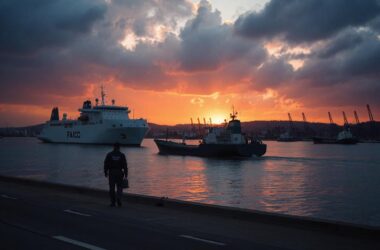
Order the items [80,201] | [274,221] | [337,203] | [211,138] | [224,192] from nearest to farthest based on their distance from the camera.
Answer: [274,221] < [80,201] < [337,203] < [224,192] < [211,138]

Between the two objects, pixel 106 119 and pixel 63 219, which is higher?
pixel 106 119

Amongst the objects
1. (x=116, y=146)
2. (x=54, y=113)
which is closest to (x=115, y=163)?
(x=116, y=146)

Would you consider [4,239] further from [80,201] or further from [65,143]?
[65,143]

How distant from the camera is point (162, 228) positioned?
27.7 feet

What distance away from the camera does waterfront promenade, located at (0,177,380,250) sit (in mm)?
7105

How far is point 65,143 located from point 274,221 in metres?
113

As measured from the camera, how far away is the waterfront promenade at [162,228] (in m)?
7.11

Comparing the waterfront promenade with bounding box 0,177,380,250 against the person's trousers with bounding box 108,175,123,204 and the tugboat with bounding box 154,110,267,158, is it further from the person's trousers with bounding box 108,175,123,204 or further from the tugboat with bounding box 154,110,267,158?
the tugboat with bounding box 154,110,267,158

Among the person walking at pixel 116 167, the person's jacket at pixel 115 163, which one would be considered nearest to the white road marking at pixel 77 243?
the person walking at pixel 116 167

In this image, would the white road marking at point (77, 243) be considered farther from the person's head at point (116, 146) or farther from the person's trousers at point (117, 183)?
the person's head at point (116, 146)

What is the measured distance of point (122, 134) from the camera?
9569 cm

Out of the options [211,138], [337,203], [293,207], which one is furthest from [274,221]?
[211,138]

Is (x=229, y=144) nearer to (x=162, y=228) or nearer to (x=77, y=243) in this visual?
(x=162, y=228)

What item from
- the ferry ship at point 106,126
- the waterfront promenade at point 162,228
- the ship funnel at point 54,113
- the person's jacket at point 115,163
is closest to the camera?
the waterfront promenade at point 162,228
